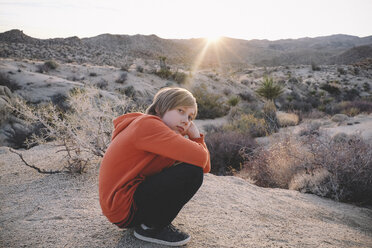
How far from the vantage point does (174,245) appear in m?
1.90

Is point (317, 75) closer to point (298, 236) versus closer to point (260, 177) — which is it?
point (260, 177)

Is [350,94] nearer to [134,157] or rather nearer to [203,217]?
[203,217]

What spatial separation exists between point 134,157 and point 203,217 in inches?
49.9

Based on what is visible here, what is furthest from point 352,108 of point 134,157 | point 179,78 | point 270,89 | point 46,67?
point 46,67

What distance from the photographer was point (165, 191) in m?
1.69

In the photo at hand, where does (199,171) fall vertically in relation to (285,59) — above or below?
below

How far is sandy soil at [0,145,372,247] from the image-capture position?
205 centimetres

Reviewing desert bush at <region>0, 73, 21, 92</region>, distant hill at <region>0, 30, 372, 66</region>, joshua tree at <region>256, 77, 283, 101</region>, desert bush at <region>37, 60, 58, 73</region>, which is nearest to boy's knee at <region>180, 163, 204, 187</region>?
desert bush at <region>0, 73, 21, 92</region>

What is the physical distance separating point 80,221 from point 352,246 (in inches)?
102

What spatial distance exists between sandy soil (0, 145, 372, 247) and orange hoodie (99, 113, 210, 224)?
47cm

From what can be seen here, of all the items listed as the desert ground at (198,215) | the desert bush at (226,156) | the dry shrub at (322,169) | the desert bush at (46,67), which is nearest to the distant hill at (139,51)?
the desert bush at (46,67)

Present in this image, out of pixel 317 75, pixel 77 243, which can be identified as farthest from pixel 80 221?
pixel 317 75

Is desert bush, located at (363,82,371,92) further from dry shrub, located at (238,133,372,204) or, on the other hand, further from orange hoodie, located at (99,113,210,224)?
orange hoodie, located at (99,113,210,224)

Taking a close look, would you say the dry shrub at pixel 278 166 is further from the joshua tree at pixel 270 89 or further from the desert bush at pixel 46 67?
the desert bush at pixel 46 67
